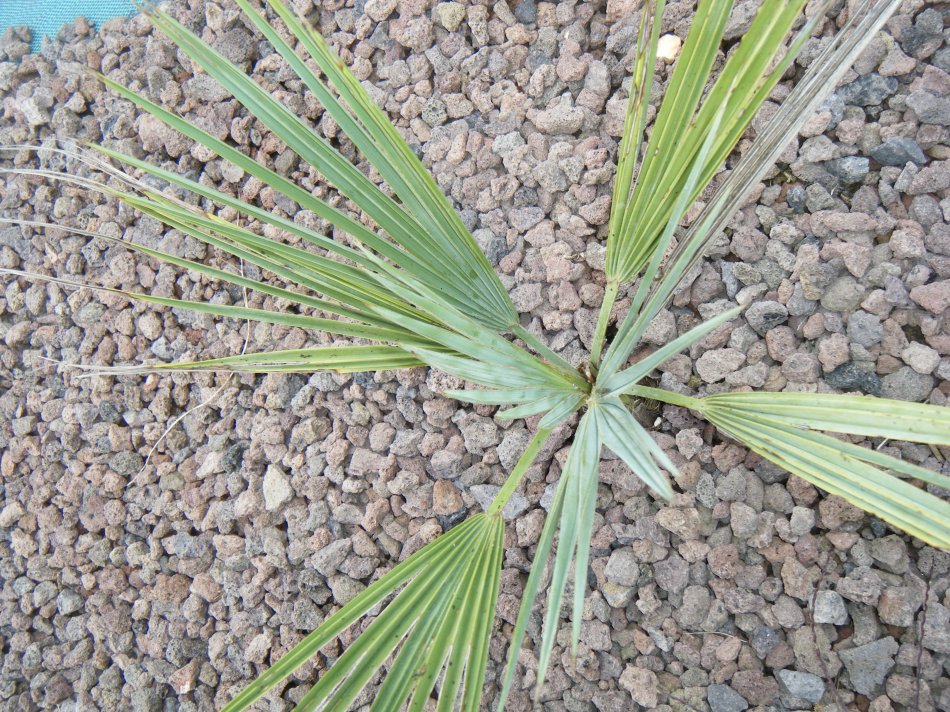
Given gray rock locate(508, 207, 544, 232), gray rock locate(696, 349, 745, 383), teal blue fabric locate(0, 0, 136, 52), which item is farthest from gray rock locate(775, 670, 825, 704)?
teal blue fabric locate(0, 0, 136, 52)

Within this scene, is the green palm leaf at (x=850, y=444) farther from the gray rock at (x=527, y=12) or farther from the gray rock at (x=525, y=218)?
the gray rock at (x=527, y=12)

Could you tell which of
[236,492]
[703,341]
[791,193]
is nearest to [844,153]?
[791,193]

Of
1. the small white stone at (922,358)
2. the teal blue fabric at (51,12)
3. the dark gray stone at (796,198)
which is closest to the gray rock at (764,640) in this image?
the small white stone at (922,358)

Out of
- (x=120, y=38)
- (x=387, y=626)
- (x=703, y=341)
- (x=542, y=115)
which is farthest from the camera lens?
(x=120, y=38)

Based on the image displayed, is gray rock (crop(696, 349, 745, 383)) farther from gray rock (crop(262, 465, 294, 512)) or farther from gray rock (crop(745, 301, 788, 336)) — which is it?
gray rock (crop(262, 465, 294, 512))

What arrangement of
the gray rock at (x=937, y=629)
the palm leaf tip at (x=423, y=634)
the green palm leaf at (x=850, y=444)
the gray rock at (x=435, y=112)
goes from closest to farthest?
the green palm leaf at (x=850, y=444), the palm leaf tip at (x=423, y=634), the gray rock at (x=937, y=629), the gray rock at (x=435, y=112)

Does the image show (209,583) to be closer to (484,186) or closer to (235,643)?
(235,643)
